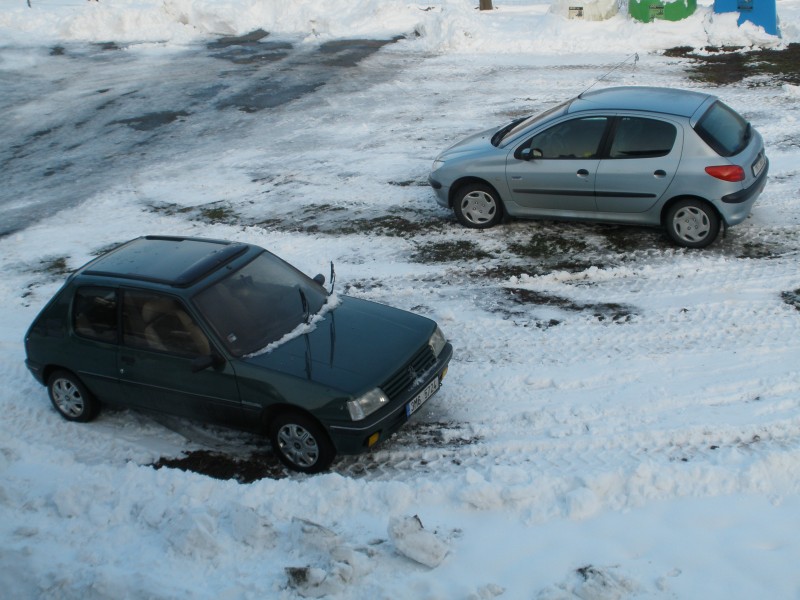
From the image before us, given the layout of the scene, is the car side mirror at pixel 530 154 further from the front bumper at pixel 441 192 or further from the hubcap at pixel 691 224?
the hubcap at pixel 691 224

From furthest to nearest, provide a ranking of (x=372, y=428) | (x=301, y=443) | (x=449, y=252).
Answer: (x=449, y=252), (x=301, y=443), (x=372, y=428)

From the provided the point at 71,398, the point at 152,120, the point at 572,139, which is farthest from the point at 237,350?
the point at 152,120

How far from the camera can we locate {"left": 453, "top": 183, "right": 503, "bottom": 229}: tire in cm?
1040

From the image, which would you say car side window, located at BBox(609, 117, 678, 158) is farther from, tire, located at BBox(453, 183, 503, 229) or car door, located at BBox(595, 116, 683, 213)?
tire, located at BBox(453, 183, 503, 229)

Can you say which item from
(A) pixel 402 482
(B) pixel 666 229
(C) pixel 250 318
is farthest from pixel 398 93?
(A) pixel 402 482

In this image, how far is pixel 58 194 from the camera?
44.2 feet

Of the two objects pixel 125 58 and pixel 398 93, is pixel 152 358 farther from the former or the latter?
pixel 125 58

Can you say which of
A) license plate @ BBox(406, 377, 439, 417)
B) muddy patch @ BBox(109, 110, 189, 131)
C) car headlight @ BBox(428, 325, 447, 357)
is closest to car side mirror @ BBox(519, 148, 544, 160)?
car headlight @ BBox(428, 325, 447, 357)

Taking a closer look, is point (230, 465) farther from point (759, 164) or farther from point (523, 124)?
point (759, 164)

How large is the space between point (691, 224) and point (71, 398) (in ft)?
21.2

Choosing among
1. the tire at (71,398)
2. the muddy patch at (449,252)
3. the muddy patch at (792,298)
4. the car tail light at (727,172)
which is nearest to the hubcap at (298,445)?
the tire at (71,398)

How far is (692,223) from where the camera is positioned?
9.38 metres

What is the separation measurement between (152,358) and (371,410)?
1.90 m

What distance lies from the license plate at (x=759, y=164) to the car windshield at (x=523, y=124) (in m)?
2.14
